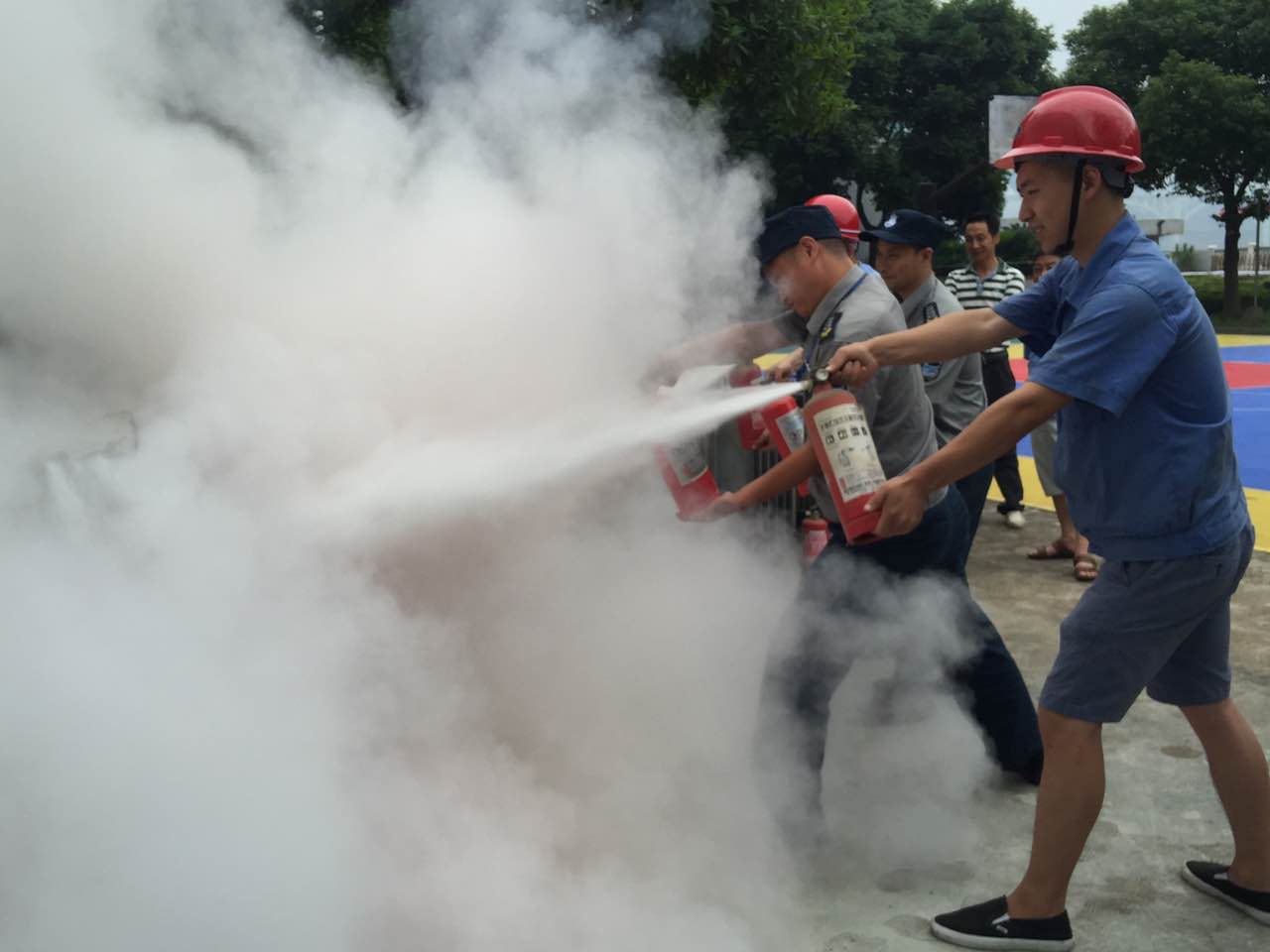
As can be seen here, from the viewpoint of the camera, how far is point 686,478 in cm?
324

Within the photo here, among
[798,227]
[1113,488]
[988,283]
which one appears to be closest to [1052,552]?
[988,283]

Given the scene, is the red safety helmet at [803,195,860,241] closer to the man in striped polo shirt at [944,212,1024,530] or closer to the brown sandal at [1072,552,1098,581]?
the man in striped polo shirt at [944,212,1024,530]

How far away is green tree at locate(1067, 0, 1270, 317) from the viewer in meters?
21.5

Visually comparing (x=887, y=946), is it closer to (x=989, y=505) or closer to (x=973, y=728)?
(x=973, y=728)

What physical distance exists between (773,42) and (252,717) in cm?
418

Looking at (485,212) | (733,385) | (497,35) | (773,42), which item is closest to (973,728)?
(733,385)

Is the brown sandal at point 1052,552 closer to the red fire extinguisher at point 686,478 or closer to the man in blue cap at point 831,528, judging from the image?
the man in blue cap at point 831,528

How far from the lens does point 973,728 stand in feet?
10.6

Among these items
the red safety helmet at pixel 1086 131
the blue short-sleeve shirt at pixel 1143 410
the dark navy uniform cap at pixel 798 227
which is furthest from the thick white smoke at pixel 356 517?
the red safety helmet at pixel 1086 131

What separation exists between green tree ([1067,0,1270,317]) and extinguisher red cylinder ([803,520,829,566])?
20425 millimetres

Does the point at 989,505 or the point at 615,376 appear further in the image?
the point at 989,505

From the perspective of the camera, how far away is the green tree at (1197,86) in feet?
70.5

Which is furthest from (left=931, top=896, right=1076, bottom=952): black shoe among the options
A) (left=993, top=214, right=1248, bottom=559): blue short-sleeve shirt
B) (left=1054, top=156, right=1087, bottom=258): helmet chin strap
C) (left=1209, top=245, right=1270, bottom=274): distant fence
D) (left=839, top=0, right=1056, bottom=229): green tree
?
(left=1209, top=245, right=1270, bottom=274): distant fence

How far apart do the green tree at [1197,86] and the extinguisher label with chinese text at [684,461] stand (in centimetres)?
2166
